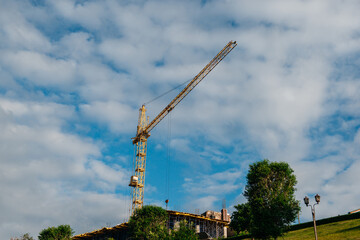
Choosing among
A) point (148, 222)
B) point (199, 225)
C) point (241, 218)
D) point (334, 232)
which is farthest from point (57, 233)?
point (334, 232)

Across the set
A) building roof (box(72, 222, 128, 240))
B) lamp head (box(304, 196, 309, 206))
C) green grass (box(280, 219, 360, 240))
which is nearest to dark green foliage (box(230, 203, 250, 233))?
green grass (box(280, 219, 360, 240))

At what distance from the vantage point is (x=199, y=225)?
106 metres

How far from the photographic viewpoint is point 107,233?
381 ft

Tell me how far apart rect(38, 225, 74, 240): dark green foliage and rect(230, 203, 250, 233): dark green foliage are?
45670 mm

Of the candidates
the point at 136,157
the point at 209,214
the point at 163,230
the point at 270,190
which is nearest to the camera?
the point at 270,190

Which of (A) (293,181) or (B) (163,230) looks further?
(B) (163,230)

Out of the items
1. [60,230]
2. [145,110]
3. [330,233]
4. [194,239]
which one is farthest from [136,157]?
[330,233]

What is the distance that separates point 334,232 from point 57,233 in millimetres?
70599

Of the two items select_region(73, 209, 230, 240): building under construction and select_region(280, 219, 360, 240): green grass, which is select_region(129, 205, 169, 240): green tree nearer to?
select_region(73, 209, 230, 240): building under construction

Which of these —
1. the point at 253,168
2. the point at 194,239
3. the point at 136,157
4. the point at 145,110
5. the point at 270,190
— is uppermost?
the point at 145,110

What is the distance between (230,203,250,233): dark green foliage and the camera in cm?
8244

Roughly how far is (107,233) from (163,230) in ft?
153

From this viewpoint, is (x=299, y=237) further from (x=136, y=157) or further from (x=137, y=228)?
(x=136, y=157)

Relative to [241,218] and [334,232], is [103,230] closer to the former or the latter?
[241,218]
